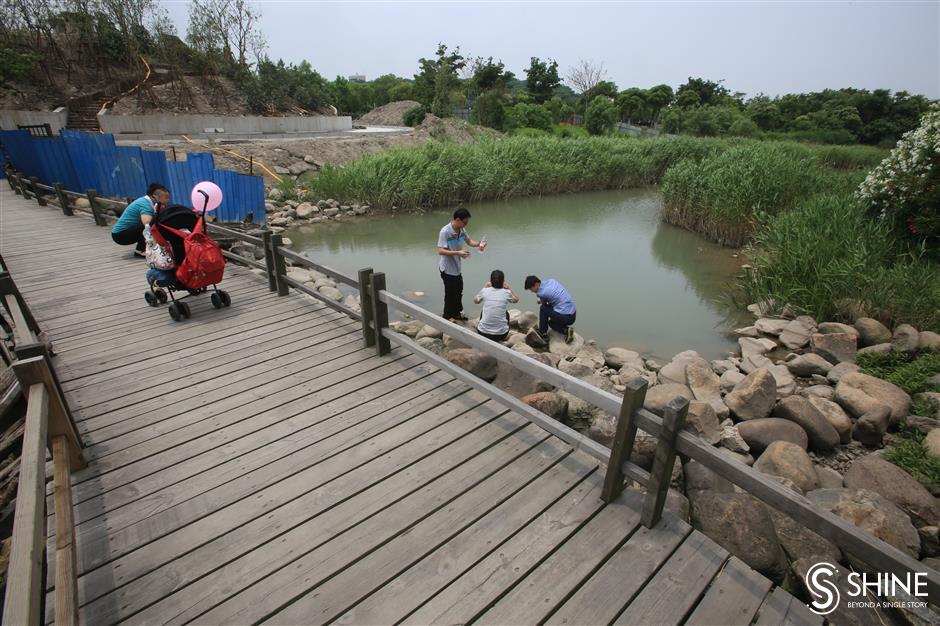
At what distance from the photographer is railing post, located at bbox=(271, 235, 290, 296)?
17.4 ft

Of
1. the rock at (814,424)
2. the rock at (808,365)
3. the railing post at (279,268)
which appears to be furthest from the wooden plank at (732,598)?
the railing post at (279,268)

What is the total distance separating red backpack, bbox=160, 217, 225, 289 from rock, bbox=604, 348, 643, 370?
470cm

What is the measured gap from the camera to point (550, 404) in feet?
12.2

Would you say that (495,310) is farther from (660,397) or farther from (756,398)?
(756,398)

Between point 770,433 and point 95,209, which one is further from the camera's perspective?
point 95,209

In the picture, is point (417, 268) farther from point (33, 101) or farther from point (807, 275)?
point (33, 101)

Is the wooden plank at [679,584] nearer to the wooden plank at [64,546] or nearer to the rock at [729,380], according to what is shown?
the wooden plank at [64,546]

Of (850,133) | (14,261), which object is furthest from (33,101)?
(850,133)

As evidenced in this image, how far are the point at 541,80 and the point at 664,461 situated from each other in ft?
182

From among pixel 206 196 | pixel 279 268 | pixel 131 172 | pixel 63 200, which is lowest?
pixel 63 200

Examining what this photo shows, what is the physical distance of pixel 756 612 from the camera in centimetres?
201

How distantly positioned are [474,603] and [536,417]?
1182 mm

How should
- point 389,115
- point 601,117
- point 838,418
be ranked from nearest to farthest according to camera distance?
point 838,418, point 601,117, point 389,115

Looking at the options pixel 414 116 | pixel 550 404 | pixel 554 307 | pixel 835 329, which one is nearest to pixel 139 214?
pixel 550 404
